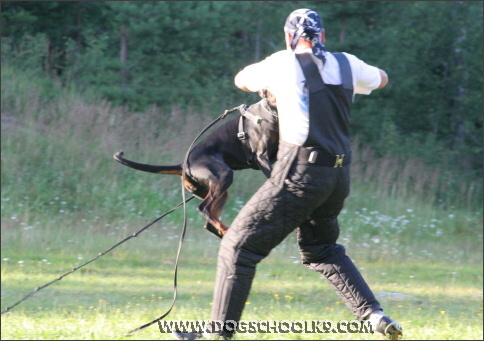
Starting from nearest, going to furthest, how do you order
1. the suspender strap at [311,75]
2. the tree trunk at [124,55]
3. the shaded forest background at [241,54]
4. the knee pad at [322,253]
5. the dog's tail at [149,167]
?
the suspender strap at [311,75] < the knee pad at [322,253] < the dog's tail at [149,167] < the shaded forest background at [241,54] < the tree trunk at [124,55]

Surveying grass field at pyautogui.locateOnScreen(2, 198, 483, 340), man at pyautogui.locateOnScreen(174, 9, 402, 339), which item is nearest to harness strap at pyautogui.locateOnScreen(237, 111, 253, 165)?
man at pyautogui.locateOnScreen(174, 9, 402, 339)

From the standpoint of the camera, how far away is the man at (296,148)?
4.34 m

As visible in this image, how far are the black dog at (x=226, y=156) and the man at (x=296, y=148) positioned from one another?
0.30 meters

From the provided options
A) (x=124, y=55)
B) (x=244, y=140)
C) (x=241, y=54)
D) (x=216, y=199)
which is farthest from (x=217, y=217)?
(x=241, y=54)

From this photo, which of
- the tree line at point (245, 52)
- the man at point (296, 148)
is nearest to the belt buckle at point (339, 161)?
the man at point (296, 148)

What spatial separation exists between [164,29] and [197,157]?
1266 cm

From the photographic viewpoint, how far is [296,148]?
4398mm

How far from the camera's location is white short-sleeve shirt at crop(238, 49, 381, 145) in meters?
4.32

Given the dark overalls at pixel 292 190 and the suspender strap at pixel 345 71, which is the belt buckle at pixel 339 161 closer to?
the dark overalls at pixel 292 190

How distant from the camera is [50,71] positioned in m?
17.2

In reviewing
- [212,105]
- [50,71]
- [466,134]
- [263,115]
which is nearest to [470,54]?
[466,134]

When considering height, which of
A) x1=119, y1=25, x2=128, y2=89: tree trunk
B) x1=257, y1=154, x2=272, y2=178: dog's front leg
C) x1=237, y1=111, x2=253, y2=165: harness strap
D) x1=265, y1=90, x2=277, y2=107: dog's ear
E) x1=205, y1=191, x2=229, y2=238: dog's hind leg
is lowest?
x1=119, y1=25, x2=128, y2=89: tree trunk

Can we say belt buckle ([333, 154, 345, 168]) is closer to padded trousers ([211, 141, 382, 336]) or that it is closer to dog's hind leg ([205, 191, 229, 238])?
padded trousers ([211, 141, 382, 336])

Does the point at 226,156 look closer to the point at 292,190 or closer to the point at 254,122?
the point at 254,122
